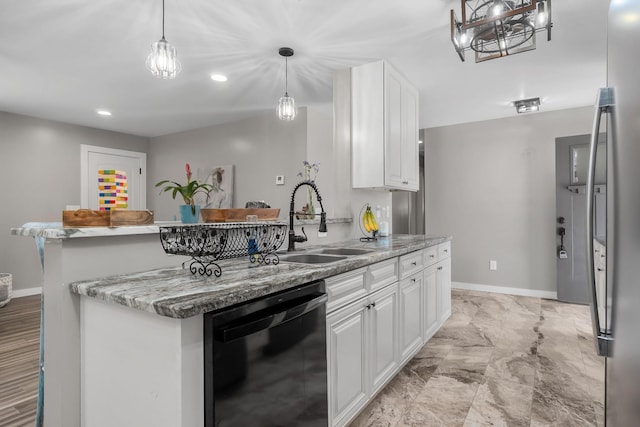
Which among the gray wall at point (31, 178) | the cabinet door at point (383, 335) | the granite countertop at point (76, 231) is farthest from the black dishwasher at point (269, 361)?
the gray wall at point (31, 178)

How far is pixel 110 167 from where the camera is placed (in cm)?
573

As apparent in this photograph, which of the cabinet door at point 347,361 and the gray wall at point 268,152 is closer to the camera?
the cabinet door at point 347,361

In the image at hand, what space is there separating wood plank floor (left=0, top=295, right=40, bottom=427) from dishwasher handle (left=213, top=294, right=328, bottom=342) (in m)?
1.66

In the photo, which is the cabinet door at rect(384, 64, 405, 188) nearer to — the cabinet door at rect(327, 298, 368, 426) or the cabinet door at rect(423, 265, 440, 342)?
the cabinet door at rect(423, 265, 440, 342)

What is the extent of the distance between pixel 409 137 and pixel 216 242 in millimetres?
2634

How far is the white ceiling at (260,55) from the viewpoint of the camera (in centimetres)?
227

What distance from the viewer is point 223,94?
3.93 m

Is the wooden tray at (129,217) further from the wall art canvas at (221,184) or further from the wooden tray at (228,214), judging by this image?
the wall art canvas at (221,184)

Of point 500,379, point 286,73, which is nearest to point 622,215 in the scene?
point 500,379

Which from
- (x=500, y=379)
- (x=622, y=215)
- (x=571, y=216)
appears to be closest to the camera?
(x=622, y=215)

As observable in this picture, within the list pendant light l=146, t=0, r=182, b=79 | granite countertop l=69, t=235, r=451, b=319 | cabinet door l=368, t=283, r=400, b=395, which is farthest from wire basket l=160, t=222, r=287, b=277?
pendant light l=146, t=0, r=182, b=79

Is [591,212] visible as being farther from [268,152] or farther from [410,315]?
[268,152]

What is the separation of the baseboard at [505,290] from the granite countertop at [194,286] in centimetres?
385

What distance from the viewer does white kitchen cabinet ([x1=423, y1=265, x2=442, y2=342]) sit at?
2.78 meters
